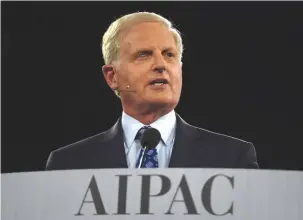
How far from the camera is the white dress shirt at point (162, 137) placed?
313 centimetres

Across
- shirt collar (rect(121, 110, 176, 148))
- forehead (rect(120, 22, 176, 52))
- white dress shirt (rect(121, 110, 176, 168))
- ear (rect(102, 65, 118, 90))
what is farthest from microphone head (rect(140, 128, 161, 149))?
ear (rect(102, 65, 118, 90))

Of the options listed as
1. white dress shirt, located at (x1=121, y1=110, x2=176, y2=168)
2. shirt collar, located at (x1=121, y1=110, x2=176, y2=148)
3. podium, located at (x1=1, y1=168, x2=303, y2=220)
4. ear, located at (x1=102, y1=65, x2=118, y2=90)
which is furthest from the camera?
ear, located at (x1=102, y1=65, x2=118, y2=90)

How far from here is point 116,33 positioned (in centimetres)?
344

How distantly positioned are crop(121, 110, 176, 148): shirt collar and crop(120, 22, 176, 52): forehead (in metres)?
0.30

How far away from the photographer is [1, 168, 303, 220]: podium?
228 cm

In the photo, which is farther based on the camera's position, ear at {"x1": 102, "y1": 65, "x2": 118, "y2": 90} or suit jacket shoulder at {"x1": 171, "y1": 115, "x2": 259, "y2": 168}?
ear at {"x1": 102, "y1": 65, "x2": 118, "y2": 90}

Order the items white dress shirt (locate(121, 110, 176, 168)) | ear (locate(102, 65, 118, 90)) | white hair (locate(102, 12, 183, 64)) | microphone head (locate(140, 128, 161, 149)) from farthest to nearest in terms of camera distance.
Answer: ear (locate(102, 65, 118, 90)) → white hair (locate(102, 12, 183, 64)) → white dress shirt (locate(121, 110, 176, 168)) → microphone head (locate(140, 128, 161, 149))

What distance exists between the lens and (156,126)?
130 inches

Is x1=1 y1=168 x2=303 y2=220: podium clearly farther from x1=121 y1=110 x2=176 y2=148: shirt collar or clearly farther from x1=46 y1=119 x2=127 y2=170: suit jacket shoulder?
x1=121 y1=110 x2=176 y2=148: shirt collar

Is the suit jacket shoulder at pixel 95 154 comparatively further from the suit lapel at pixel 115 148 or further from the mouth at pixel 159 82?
the mouth at pixel 159 82

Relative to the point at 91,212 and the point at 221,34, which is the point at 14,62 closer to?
the point at 221,34

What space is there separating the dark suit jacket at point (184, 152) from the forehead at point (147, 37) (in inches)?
13.4

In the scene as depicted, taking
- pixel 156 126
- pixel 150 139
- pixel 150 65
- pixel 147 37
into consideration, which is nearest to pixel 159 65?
pixel 150 65

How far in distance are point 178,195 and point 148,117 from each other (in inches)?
43.7
